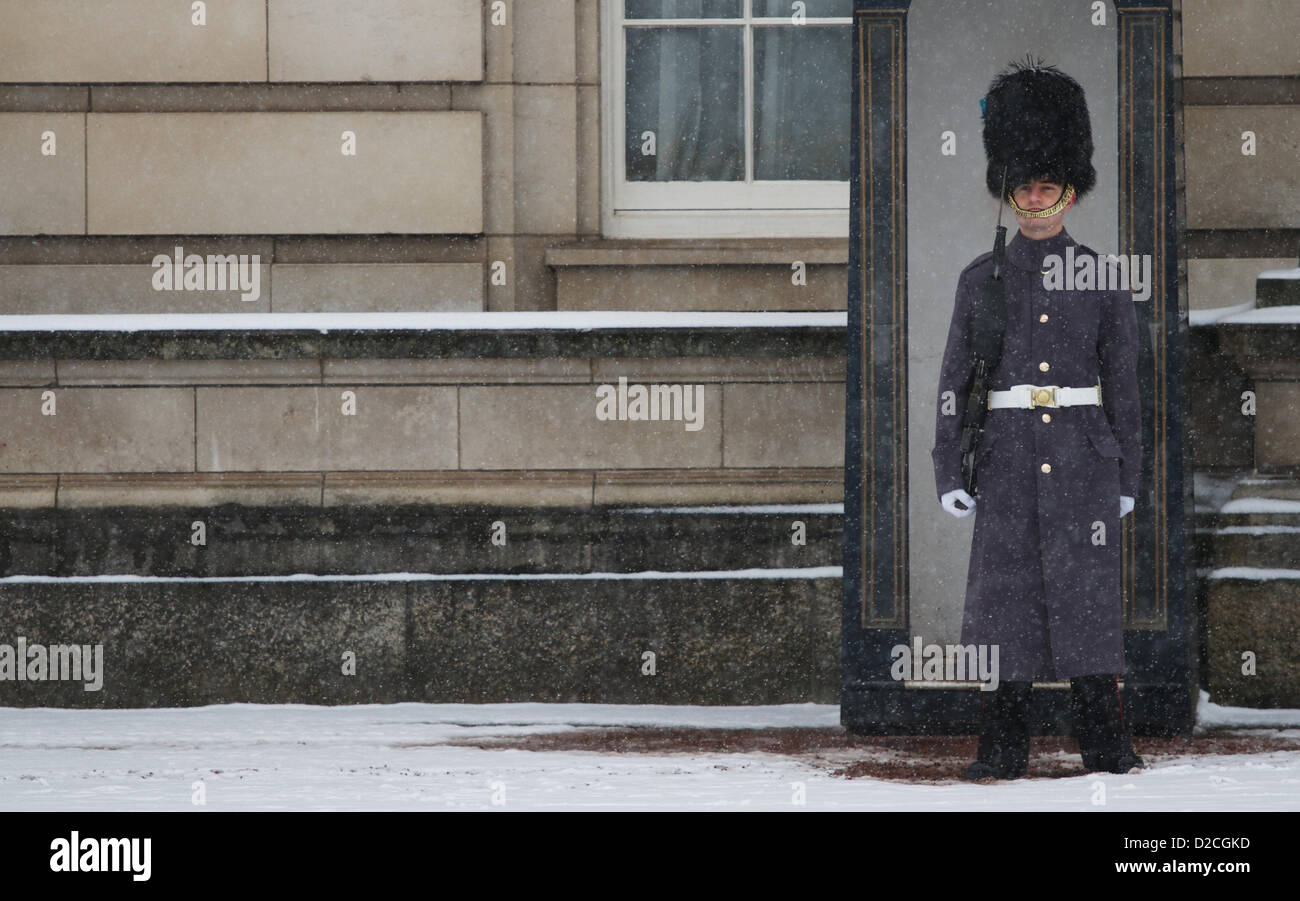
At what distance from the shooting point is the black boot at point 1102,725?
6.38 m

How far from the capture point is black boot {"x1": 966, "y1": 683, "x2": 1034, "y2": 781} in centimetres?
636

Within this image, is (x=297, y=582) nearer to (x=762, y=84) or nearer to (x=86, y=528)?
(x=86, y=528)

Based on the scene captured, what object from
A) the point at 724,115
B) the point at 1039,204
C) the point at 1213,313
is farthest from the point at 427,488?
the point at 1213,313

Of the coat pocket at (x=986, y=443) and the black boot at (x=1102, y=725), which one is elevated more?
the coat pocket at (x=986, y=443)

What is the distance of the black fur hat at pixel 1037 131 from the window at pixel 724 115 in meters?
2.16

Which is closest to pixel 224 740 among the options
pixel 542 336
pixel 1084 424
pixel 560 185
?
pixel 542 336

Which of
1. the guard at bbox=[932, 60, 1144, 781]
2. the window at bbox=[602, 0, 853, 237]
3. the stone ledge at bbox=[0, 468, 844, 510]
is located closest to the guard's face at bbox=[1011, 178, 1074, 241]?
the guard at bbox=[932, 60, 1144, 781]

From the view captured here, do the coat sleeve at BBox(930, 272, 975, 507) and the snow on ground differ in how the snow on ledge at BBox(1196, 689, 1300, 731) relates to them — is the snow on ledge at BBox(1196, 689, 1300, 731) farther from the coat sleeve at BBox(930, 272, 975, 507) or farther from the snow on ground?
the coat sleeve at BBox(930, 272, 975, 507)

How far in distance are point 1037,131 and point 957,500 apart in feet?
4.24

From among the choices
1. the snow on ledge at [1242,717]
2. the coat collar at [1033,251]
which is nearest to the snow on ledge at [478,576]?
the snow on ledge at [1242,717]

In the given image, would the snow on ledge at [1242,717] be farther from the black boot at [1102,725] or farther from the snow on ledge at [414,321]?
the snow on ledge at [414,321]

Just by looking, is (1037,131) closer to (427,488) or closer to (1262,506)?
(1262,506)

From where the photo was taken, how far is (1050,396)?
20.8 ft

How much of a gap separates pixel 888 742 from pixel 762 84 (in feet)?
10.7
